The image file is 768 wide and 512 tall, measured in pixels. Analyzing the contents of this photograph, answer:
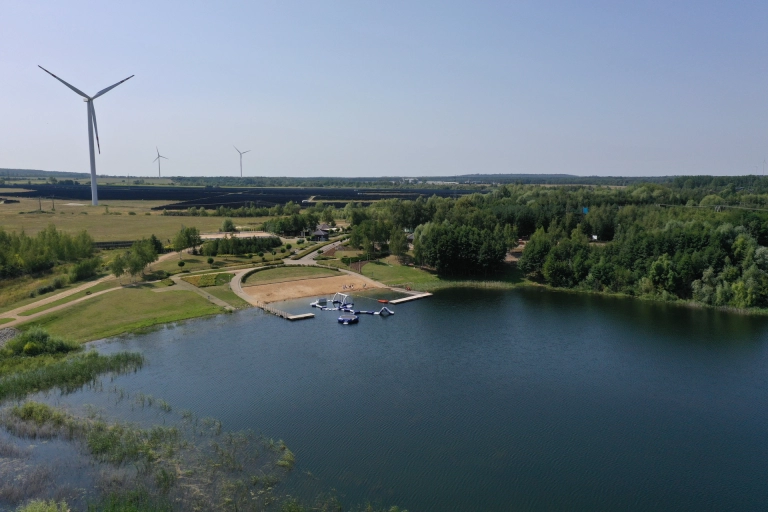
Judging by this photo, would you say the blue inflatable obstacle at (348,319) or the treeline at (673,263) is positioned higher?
the treeline at (673,263)

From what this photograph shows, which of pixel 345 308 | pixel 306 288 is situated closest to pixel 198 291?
pixel 306 288

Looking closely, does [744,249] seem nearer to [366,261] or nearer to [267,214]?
[366,261]

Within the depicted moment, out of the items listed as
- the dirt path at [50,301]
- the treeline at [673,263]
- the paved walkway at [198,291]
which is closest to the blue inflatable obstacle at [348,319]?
the paved walkway at [198,291]

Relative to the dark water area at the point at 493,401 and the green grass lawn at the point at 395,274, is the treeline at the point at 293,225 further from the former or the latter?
the dark water area at the point at 493,401

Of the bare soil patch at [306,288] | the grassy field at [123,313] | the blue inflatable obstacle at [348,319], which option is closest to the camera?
the grassy field at [123,313]

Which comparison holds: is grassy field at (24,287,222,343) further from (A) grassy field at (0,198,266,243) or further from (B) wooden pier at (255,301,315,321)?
(A) grassy field at (0,198,266,243)

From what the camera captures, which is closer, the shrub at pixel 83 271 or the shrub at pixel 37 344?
the shrub at pixel 37 344

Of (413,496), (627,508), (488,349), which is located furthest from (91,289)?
(627,508)
